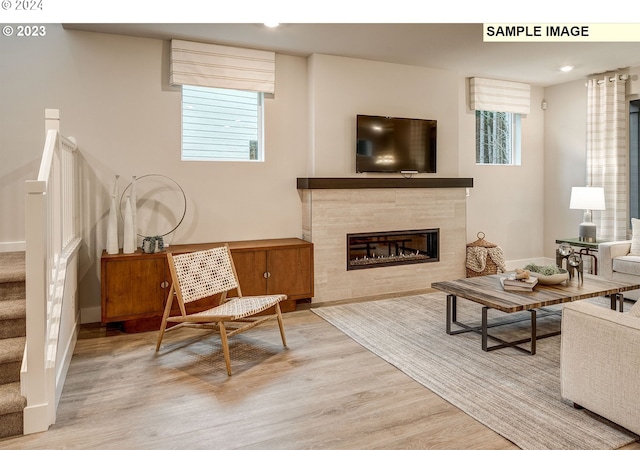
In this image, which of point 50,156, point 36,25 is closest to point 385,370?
point 50,156

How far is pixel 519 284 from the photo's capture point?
3.23 metres

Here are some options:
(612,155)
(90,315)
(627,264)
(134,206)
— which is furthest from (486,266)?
(90,315)

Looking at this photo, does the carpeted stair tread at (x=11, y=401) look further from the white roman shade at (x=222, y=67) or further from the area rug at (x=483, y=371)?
the white roman shade at (x=222, y=67)

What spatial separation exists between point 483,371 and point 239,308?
168 centimetres

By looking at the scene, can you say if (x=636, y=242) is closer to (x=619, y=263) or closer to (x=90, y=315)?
(x=619, y=263)

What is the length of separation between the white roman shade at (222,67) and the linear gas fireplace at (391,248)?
1866mm

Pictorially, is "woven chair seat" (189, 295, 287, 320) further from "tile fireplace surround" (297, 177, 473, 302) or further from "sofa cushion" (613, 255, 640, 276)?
"sofa cushion" (613, 255, 640, 276)

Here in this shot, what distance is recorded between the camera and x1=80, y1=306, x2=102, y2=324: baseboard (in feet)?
12.7

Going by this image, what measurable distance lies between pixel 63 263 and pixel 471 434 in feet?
8.39

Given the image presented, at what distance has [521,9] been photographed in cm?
360

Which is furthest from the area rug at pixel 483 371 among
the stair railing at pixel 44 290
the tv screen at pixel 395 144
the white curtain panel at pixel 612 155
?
the stair railing at pixel 44 290

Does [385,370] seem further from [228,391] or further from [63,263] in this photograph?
[63,263]

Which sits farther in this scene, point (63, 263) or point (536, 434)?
point (63, 263)

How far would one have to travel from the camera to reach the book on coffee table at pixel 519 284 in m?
3.21
